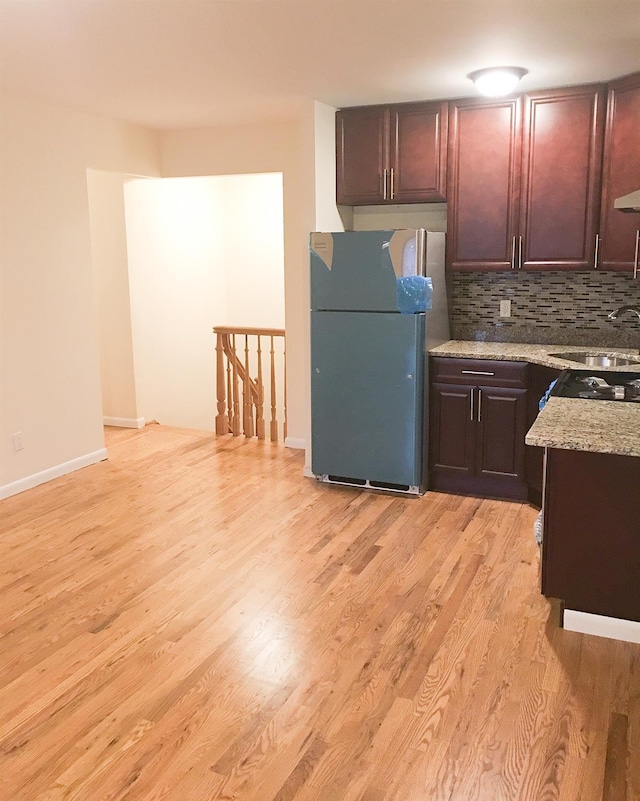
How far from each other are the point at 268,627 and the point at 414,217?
2974 millimetres

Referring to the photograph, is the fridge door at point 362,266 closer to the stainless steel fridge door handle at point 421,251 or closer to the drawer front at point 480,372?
the stainless steel fridge door handle at point 421,251

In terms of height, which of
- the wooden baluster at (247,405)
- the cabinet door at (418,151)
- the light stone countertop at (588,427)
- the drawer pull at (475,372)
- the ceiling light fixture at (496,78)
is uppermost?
the ceiling light fixture at (496,78)

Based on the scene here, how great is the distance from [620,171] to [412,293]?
1.28m

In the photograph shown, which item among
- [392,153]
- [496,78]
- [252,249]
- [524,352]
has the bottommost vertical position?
[524,352]

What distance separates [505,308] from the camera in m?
4.59

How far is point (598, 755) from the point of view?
6.84 ft

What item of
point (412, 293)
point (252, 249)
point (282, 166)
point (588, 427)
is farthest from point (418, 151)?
point (252, 249)

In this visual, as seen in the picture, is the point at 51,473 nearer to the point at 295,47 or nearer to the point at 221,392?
the point at 221,392

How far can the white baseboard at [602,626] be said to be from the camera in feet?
8.75

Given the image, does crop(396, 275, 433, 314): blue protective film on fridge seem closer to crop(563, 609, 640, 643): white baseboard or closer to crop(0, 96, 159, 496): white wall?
crop(563, 609, 640, 643): white baseboard

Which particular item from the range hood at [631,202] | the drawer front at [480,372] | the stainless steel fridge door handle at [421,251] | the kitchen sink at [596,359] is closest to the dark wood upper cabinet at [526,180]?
the stainless steel fridge door handle at [421,251]

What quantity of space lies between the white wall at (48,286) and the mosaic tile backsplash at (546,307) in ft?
8.25

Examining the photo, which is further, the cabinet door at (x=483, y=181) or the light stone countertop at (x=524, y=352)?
the cabinet door at (x=483, y=181)

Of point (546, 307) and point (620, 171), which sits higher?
point (620, 171)
